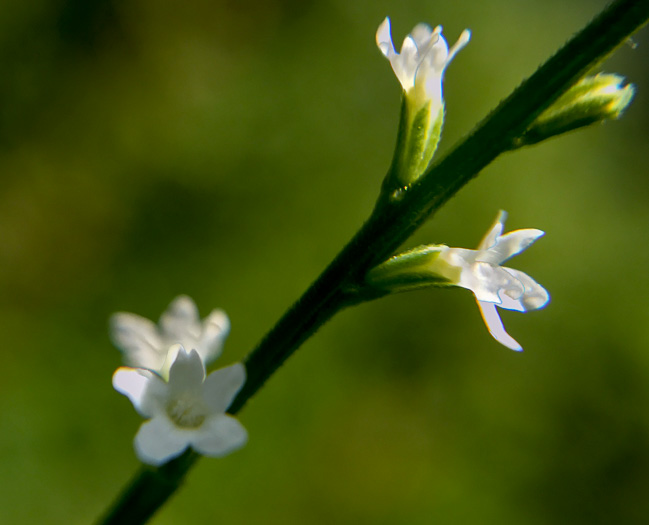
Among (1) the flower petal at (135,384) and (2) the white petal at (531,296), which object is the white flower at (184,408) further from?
(2) the white petal at (531,296)

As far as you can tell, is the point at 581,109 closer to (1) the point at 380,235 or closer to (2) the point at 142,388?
(1) the point at 380,235

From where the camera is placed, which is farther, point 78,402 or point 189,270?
point 189,270

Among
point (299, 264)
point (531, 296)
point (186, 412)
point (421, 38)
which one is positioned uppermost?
point (299, 264)

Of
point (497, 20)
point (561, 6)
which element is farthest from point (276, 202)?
point (561, 6)

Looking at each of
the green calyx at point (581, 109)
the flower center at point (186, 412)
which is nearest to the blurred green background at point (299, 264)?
the flower center at point (186, 412)

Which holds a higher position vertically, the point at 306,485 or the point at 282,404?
the point at 282,404

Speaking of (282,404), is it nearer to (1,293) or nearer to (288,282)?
(288,282)

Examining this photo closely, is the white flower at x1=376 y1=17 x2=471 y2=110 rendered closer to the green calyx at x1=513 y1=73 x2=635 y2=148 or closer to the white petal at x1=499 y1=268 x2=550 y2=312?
the green calyx at x1=513 y1=73 x2=635 y2=148

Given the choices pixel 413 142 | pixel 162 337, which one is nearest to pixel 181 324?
pixel 162 337
